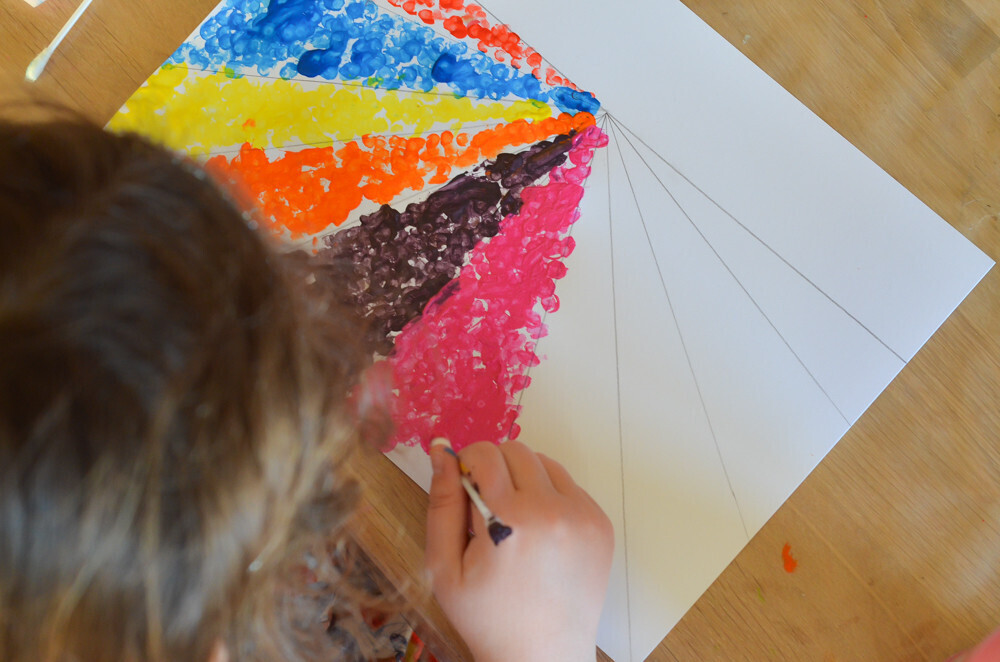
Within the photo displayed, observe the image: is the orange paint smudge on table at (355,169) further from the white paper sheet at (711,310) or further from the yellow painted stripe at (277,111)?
the white paper sheet at (711,310)

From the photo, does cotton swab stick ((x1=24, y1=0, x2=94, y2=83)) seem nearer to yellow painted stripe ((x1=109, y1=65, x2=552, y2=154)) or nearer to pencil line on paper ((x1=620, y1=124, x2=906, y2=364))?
yellow painted stripe ((x1=109, y1=65, x2=552, y2=154))

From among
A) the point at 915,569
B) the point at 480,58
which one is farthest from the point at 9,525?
the point at 915,569

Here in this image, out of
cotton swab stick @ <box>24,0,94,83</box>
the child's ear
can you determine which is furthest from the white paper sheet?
cotton swab stick @ <box>24,0,94,83</box>

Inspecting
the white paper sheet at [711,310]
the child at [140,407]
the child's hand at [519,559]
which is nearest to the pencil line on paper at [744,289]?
the white paper sheet at [711,310]

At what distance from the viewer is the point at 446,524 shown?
584 millimetres

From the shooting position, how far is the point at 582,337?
652mm

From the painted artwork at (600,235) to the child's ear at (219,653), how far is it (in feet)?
0.81

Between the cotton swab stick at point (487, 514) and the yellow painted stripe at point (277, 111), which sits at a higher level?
the yellow painted stripe at point (277, 111)

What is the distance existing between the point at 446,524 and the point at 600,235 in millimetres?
319

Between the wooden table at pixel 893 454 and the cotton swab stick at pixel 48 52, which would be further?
the cotton swab stick at pixel 48 52

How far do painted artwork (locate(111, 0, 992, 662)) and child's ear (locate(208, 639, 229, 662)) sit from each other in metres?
0.25

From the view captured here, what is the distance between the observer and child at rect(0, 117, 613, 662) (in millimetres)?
311

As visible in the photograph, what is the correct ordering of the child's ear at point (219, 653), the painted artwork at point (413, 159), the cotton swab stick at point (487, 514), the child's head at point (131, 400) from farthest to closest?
the painted artwork at point (413, 159) → the cotton swab stick at point (487, 514) → the child's ear at point (219, 653) → the child's head at point (131, 400)

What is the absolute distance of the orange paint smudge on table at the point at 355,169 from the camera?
691 mm
